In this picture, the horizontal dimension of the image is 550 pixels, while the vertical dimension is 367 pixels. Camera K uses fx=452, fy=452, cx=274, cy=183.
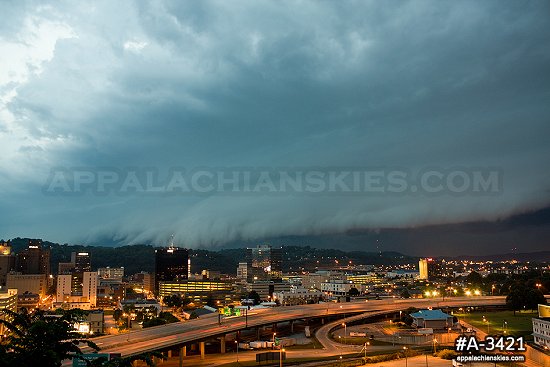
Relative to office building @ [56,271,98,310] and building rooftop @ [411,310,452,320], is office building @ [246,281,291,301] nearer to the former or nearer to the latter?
office building @ [56,271,98,310]

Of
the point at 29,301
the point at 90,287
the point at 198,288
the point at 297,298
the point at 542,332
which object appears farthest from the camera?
the point at 198,288

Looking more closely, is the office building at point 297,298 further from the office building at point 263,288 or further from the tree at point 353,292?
the office building at point 263,288

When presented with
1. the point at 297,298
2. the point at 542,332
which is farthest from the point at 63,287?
the point at 542,332

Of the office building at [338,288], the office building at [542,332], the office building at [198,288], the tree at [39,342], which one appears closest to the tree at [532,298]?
the office building at [542,332]

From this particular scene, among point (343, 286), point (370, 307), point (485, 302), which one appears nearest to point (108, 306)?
point (343, 286)

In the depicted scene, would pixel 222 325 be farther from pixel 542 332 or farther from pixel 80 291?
pixel 80 291

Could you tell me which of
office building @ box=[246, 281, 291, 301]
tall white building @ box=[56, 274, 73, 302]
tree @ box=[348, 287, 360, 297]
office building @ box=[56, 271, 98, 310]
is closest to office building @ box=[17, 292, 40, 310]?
office building @ box=[56, 271, 98, 310]

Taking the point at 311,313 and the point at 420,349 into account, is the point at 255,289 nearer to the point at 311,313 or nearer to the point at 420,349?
the point at 311,313

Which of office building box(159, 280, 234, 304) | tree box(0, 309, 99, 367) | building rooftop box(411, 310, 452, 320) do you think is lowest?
office building box(159, 280, 234, 304)

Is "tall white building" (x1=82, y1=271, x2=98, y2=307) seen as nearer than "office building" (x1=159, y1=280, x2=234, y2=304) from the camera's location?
Yes

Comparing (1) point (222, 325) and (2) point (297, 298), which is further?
(2) point (297, 298)
